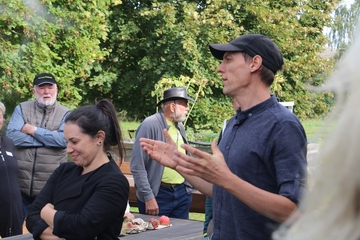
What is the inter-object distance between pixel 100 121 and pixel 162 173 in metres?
2.38

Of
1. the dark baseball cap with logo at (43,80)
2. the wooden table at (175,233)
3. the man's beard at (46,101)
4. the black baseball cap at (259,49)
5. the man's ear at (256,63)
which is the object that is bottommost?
the wooden table at (175,233)

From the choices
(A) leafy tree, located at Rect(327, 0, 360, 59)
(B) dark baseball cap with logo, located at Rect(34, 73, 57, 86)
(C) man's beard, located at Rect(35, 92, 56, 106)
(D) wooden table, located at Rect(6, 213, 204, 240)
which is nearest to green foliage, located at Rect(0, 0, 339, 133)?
(B) dark baseball cap with logo, located at Rect(34, 73, 57, 86)

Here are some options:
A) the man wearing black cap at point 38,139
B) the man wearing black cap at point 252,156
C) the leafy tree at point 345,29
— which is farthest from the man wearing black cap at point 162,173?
the leafy tree at point 345,29

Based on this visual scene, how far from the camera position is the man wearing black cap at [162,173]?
5.45 meters

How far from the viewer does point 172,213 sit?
5664mm

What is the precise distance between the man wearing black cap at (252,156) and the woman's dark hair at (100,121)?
2.38 feet

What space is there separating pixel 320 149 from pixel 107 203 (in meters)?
2.18

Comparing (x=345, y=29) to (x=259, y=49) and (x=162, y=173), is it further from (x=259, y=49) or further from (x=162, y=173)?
(x=162, y=173)

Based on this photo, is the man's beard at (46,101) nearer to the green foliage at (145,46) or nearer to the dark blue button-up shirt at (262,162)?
the green foliage at (145,46)

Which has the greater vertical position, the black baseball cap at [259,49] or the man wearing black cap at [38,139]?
the black baseball cap at [259,49]

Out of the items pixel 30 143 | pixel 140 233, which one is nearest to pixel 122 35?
pixel 30 143

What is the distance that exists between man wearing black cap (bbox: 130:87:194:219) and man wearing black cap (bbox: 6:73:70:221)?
0.93 meters

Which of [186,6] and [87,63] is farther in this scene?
[186,6]

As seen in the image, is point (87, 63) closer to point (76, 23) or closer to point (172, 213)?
point (76, 23)
